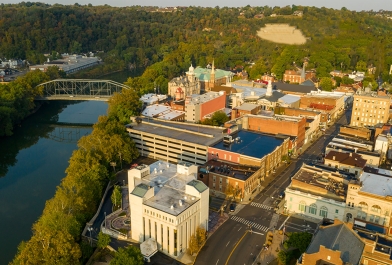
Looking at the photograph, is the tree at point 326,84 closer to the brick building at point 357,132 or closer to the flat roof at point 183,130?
the brick building at point 357,132

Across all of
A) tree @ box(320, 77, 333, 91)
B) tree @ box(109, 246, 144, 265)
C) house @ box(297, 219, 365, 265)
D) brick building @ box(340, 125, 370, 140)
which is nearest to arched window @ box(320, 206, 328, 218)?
house @ box(297, 219, 365, 265)

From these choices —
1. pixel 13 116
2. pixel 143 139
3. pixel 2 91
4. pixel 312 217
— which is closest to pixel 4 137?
pixel 13 116

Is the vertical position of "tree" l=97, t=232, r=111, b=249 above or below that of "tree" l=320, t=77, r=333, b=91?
below

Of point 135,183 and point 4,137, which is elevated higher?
point 135,183

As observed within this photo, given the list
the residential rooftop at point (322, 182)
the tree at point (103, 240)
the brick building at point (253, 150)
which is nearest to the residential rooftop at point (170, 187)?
the tree at point (103, 240)

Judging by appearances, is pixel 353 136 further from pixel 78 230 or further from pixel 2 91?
pixel 2 91

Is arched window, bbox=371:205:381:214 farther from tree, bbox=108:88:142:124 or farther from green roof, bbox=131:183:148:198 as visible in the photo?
tree, bbox=108:88:142:124
